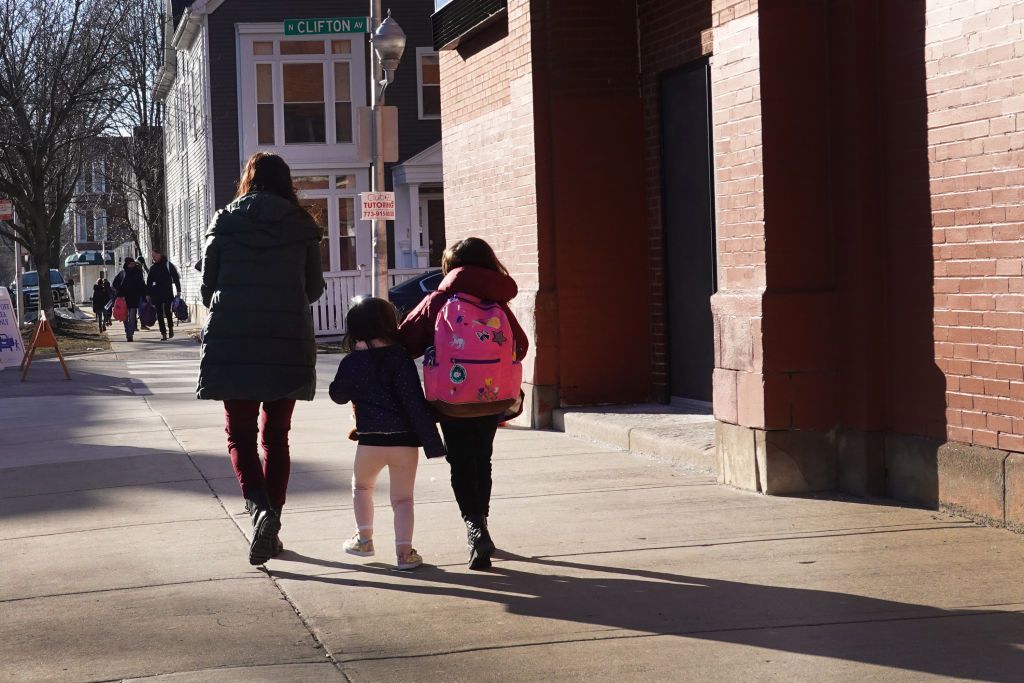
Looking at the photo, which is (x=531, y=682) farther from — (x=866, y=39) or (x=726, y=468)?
(x=866, y=39)

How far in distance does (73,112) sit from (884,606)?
28.5m

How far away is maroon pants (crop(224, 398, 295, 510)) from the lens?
250 inches

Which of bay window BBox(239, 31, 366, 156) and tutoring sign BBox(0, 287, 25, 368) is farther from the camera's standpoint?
bay window BBox(239, 31, 366, 156)

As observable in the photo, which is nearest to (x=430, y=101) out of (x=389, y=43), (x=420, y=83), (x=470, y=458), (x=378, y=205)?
(x=420, y=83)

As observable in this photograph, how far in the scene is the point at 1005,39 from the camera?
639 cm

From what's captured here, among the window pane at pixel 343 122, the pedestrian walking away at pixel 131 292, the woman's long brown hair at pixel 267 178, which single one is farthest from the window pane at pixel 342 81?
the woman's long brown hair at pixel 267 178

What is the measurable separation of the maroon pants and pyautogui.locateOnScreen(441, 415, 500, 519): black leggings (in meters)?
0.80

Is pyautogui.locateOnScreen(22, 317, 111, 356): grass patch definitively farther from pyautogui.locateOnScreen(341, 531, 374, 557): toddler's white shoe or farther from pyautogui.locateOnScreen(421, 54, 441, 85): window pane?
pyautogui.locateOnScreen(341, 531, 374, 557): toddler's white shoe

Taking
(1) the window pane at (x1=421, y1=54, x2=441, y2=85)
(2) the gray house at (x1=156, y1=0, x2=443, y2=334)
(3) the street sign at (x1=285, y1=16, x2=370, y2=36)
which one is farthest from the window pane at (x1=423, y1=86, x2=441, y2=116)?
(3) the street sign at (x1=285, y1=16, x2=370, y2=36)

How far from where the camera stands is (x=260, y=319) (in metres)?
6.23

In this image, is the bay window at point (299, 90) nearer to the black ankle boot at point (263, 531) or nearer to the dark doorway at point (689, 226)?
the dark doorway at point (689, 226)

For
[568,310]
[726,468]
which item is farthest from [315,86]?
[726,468]

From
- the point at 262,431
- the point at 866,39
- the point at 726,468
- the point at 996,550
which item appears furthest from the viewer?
the point at 726,468

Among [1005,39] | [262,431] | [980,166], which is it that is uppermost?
[1005,39]
